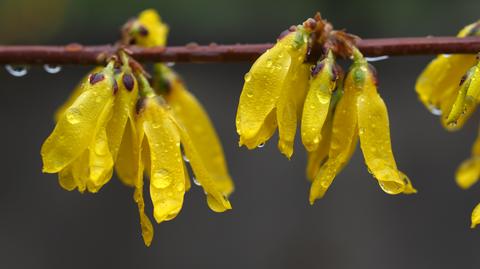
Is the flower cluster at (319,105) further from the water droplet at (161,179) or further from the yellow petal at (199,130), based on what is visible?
the yellow petal at (199,130)

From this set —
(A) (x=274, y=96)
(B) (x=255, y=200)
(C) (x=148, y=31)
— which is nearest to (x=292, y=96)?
(A) (x=274, y=96)

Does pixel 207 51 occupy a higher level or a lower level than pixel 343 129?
higher

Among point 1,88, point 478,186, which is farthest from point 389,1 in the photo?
point 1,88

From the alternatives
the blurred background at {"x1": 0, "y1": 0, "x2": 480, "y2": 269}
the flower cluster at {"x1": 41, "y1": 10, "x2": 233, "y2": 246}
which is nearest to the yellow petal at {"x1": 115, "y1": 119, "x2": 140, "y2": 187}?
the flower cluster at {"x1": 41, "y1": 10, "x2": 233, "y2": 246}

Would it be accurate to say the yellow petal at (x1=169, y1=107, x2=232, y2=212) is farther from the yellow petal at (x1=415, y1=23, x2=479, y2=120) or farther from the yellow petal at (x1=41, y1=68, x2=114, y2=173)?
the yellow petal at (x1=415, y1=23, x2=479, y2=120)

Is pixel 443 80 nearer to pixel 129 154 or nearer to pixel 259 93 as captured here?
pixel 259 93

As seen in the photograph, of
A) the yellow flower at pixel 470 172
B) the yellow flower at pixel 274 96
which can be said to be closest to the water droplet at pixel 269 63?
the yellow flower at pixel 274 96

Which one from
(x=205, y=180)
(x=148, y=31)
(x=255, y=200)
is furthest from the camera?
(x=255, y=200)

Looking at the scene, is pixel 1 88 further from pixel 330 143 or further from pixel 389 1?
pixel 330 143
